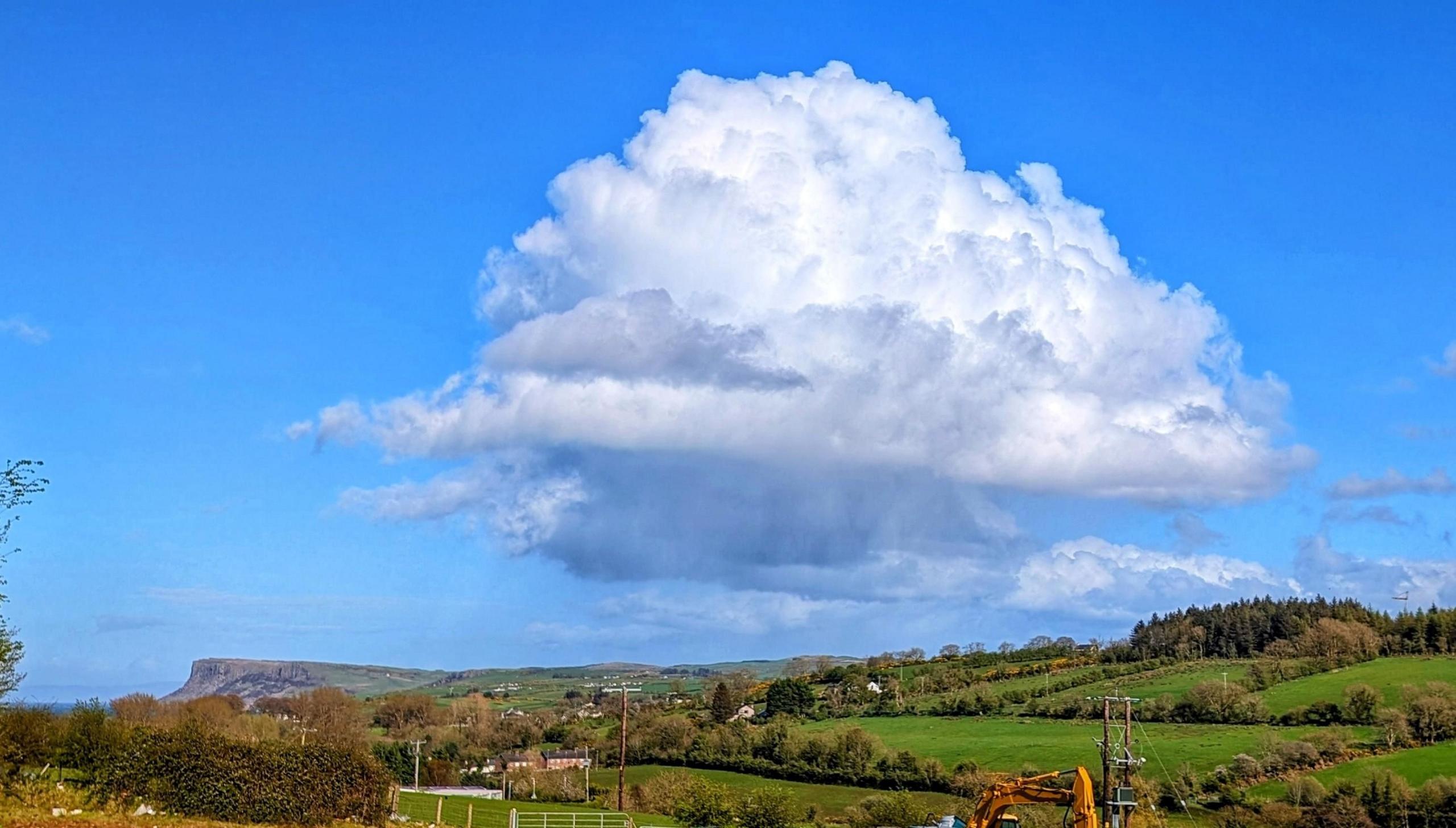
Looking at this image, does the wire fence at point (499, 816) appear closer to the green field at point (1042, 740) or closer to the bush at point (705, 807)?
the bush at point (705, 807)

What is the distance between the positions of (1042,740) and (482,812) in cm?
6379

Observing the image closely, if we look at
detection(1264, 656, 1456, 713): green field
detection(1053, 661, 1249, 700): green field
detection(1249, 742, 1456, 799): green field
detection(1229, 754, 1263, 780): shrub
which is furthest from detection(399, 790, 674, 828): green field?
detection(1053, 661, 1249, 700): green field

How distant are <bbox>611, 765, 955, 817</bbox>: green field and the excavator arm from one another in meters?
48.0

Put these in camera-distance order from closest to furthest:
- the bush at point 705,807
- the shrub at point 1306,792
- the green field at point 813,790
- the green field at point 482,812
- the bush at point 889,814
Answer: the green field at point 482,812
the bush at point 705,807
the bush at point 889,814
the shrub at point 1306,792
the green field at point 813,790

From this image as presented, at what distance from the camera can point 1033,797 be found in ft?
146

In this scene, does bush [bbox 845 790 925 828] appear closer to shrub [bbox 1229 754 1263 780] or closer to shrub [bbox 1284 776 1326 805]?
shrub [bbox 1284 776 1326 805]

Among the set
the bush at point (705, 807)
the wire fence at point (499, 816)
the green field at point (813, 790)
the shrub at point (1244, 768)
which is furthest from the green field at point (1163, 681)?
the wire fence at point (499, 816)

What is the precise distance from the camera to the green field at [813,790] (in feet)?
338

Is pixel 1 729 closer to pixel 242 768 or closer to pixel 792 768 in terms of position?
pixel 242 768

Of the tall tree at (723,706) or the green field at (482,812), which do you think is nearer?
the green field at (482,812)

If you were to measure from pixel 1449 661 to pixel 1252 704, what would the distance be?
27.0m

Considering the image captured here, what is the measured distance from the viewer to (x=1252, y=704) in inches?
4875

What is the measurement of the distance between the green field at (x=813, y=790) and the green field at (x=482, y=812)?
58.1 ft

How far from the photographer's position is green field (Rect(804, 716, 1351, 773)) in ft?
352
